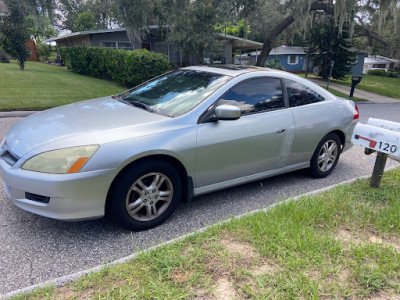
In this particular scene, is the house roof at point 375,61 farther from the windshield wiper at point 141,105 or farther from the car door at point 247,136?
the windshield wiper at point 141,105

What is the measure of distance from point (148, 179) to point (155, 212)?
0.36 metres

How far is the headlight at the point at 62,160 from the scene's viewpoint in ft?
8.90

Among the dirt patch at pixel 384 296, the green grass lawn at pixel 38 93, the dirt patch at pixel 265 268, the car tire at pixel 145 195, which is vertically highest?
the car tire at pixel 145 195

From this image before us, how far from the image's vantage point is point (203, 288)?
225cm

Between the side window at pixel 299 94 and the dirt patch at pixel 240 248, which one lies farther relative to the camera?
the side window at pixel 299 94

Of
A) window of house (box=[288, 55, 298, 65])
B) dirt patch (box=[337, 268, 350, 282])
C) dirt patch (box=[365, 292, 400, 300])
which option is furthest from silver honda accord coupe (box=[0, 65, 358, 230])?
window of house (box=[288, 55, 298, 65])

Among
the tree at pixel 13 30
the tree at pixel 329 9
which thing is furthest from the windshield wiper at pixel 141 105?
the tree at pixel 13 30

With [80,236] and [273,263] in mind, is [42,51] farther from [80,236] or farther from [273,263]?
[273,263]

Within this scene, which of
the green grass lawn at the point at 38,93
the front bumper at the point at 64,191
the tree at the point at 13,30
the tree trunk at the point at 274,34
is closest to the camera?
the front bumper at the point at 64,191

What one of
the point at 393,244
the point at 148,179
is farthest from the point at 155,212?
the point at 393,244

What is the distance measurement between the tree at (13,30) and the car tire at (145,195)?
60.5ft

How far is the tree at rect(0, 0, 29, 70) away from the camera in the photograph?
57.4 ft

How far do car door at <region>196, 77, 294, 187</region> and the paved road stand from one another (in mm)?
378

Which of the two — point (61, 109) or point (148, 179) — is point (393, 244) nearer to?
point (148, 179)
